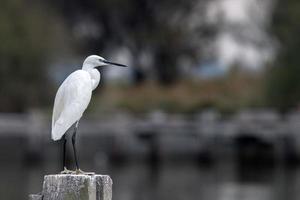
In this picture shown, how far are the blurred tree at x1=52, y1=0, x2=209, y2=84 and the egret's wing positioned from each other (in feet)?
154

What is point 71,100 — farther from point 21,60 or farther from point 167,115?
point 167,115

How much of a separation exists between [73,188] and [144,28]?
5032cm

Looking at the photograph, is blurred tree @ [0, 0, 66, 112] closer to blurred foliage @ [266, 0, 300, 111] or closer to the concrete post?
blurred foliage @ [266, 0, 300, 111]

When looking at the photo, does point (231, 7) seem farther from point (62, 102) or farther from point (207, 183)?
point (62, 102)

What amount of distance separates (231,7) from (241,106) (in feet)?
47.9

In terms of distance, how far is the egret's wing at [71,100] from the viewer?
7.88 m

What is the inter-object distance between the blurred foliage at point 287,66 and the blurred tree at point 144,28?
1152 centimetres

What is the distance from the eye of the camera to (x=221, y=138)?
42.0 metres

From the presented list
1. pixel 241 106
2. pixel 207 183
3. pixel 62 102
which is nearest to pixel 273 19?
pixel 241 106

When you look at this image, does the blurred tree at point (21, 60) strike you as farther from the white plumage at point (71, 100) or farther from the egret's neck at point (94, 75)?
the white plumage at point (71, 100)

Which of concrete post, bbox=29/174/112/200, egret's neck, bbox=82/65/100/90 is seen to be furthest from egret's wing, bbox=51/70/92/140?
concrete post, bbox=29/174/112/200

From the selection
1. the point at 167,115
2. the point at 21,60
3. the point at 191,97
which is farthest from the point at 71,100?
the point at 191,97

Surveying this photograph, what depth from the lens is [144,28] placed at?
2248 inches

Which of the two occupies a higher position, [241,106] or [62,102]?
[241,106]
